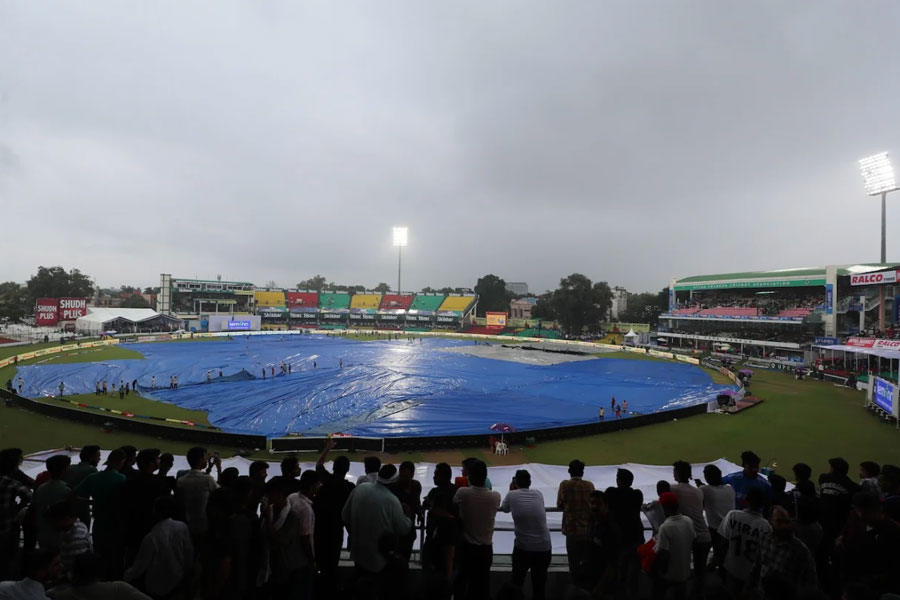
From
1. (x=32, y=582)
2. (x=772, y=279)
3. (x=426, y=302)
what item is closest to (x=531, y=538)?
(x=32, y=582)

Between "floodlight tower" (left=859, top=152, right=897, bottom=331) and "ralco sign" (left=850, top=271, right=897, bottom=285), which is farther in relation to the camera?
"floodlight tower" (left=859, top=152, right=897, bottom=331)

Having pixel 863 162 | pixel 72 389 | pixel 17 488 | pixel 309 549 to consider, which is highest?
pixel 863 162

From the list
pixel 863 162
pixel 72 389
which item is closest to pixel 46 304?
pixel 72 389

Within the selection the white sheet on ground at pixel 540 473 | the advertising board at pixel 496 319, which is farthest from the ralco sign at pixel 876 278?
the advertising board at pixel 496 319

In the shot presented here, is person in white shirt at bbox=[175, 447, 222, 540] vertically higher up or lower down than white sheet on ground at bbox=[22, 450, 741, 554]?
higher up

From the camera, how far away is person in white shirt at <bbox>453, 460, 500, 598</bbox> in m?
4.03

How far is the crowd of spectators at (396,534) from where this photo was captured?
345 cm

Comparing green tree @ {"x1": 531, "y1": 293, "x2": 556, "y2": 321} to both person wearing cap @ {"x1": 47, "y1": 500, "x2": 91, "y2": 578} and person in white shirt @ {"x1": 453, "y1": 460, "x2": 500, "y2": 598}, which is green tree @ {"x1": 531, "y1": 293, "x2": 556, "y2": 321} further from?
person wearing cap @ {"x1": 47, "y1": 500, "x2": 91, "y2": 578}

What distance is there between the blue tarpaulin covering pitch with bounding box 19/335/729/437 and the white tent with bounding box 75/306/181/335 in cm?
2302

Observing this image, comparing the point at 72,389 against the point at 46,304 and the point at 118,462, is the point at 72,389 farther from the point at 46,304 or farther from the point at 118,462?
the point at 46,304

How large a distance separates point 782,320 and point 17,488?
202 ft

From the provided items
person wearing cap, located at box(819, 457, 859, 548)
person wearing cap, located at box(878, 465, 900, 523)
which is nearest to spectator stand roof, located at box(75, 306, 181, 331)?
person wearing cap, located at box(819, 457, 859, 548)

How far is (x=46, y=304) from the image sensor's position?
189 ft

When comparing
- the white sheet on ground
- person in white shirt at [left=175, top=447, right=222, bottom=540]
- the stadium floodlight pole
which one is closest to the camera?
person in white shirt at [left=175, top=447, right=222, bottom=540]
